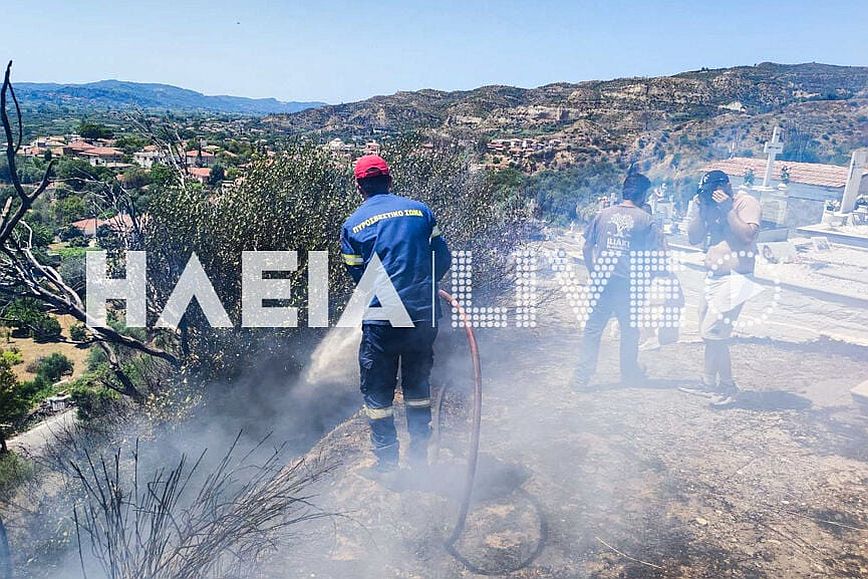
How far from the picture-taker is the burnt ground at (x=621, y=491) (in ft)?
10.6

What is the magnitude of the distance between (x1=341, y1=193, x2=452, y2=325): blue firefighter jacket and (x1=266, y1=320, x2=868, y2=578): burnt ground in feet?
3.95

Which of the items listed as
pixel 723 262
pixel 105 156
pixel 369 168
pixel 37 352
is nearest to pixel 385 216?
pixel 369 168

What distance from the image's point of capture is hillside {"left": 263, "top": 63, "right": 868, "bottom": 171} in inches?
1670

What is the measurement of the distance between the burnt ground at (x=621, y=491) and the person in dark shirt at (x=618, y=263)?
0.99ft

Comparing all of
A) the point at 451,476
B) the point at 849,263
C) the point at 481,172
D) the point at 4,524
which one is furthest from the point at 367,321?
the point at 849,263

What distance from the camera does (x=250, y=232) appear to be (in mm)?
6344

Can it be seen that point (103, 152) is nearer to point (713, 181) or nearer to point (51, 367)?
point (51, 367)

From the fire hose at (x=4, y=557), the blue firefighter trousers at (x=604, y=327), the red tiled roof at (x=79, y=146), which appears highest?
the red tiled roof at (x=79, y=146)

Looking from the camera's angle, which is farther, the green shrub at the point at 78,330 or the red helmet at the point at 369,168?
the green shrub at the point at 78,330

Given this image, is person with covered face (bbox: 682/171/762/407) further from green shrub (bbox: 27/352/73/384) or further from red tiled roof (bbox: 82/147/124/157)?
red tiled roof (bbox: 82/147/124/157)

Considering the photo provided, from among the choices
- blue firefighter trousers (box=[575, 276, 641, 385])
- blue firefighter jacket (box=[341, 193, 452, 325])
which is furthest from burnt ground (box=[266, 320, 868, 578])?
blue firefighter jacket (box=[341, 193, 452, 325])

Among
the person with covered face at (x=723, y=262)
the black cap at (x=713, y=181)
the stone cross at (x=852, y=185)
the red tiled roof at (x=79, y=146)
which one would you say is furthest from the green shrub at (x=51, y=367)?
the red tiled roof at (x=79, y=146)

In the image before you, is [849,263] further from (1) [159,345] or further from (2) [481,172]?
(1) [159,345]

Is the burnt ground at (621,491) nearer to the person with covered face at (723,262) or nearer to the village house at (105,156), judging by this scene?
the person with covered face at (723,262)
